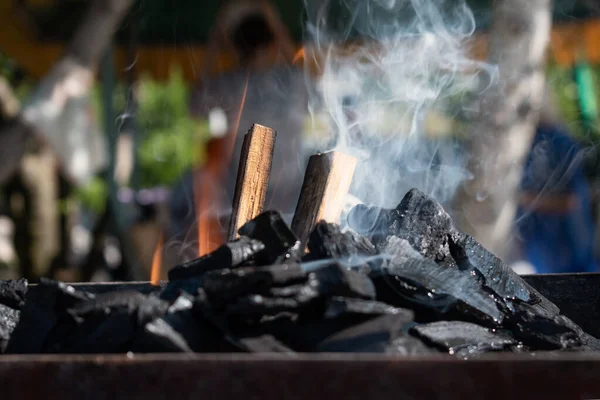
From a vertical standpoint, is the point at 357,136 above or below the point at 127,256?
above

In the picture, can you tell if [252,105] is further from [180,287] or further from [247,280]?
[247,280]

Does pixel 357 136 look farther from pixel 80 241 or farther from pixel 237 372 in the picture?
pixel 80 241

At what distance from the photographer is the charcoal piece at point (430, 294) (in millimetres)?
2189

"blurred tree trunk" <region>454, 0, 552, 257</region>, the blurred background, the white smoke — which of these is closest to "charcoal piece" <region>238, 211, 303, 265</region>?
the white smoke

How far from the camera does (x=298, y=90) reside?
517cm

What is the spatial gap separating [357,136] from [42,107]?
292cm

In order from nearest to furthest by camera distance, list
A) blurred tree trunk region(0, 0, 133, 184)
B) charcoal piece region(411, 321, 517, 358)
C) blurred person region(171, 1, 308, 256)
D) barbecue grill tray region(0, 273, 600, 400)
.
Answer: barbecue grill tray region(0, 273, 600, 400) → charcoal piece region(411, 321, 517, 358) → blurred person region(171, 1, 308, 256) → blurred tree trunk region(0, 0, 133, 184)

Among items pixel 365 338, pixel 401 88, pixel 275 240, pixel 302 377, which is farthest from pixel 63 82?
pixel 302 377

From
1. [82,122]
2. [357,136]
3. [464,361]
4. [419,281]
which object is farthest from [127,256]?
[464,361]

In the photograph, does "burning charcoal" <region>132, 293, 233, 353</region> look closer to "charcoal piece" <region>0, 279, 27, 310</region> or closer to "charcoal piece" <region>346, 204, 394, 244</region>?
"charcoal piece" <region>0, 279, 27, 310</region>

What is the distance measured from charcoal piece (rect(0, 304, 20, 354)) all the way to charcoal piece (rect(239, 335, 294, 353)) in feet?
2.68

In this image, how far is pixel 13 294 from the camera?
2436 millimetres

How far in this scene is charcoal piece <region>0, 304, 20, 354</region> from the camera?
2150 mm

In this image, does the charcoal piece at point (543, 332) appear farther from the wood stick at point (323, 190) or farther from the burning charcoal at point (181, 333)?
the burning charcoal at point (181, 333)
